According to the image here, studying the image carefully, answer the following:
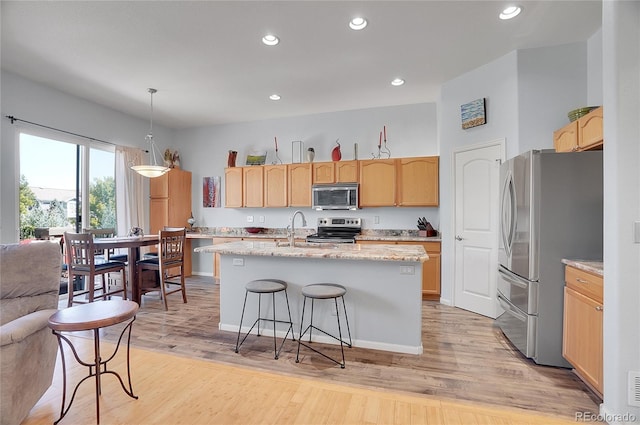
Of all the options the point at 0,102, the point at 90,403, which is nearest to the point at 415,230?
the point at 90,403

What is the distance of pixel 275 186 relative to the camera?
5230 millimetres

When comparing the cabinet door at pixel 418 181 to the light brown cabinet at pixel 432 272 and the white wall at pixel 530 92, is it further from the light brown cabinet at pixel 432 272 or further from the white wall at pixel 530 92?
the white wall at pixel 530 92

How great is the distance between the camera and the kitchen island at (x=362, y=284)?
2566 mm

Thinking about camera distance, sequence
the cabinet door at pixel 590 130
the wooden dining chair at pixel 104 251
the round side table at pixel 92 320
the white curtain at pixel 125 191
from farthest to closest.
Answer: the white curtain at pixel 125 191 → the wooden dining chair at pixel 104 251 → the cabinet door at pixel 590 130 → the round side table at pixel 92 320

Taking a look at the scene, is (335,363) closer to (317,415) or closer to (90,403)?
(317,415)

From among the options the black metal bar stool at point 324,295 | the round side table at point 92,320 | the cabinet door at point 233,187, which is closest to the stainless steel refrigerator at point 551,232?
the black metal bar stool at point 324,295

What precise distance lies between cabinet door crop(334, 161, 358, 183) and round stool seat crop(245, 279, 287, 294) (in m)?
2.47

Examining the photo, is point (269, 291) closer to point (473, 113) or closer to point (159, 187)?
point (473, 113)

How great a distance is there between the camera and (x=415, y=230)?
4.78 m

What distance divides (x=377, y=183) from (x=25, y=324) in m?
4.05

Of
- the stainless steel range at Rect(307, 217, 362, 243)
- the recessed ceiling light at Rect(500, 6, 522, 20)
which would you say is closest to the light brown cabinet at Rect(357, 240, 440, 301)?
the stainless steel range at Rect(307, 217, 362, 243)

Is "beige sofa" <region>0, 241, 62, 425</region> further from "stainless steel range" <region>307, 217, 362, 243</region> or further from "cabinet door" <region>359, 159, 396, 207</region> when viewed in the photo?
"cabinet door" <region>359, 159, 396, 207</region>

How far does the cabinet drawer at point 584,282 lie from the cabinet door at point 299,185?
3.50 m

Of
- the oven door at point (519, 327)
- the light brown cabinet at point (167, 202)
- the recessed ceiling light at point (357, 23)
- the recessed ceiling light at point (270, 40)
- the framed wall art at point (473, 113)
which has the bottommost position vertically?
the oven door at point (519, 327)
